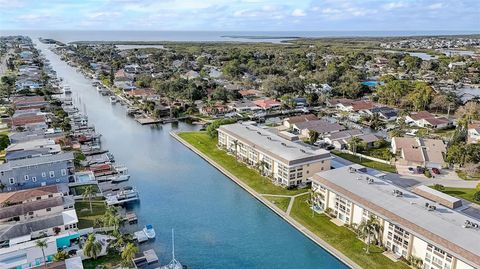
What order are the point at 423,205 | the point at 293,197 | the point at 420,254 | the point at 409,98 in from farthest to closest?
the point at 409,98, the point at 293,197, the point at 423,205, the point at 420,254

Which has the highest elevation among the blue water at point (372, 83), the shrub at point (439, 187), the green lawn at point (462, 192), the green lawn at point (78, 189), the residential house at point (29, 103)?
the blue water at point (372, 83)

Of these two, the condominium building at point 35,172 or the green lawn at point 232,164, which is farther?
the green lawn at point 232,164

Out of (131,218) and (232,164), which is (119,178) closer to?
(131,218)

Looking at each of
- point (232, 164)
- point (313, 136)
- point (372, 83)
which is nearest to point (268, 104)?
point (313, 136)

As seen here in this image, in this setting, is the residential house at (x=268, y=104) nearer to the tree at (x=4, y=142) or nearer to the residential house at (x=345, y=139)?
the residential house at (x=345, y=139)

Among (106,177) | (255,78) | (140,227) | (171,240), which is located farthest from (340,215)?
(255,78)

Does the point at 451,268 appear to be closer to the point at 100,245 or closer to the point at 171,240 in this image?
the point at 171,240

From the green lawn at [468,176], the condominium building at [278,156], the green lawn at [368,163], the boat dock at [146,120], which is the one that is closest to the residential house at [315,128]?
the green lawn at [368,163]
